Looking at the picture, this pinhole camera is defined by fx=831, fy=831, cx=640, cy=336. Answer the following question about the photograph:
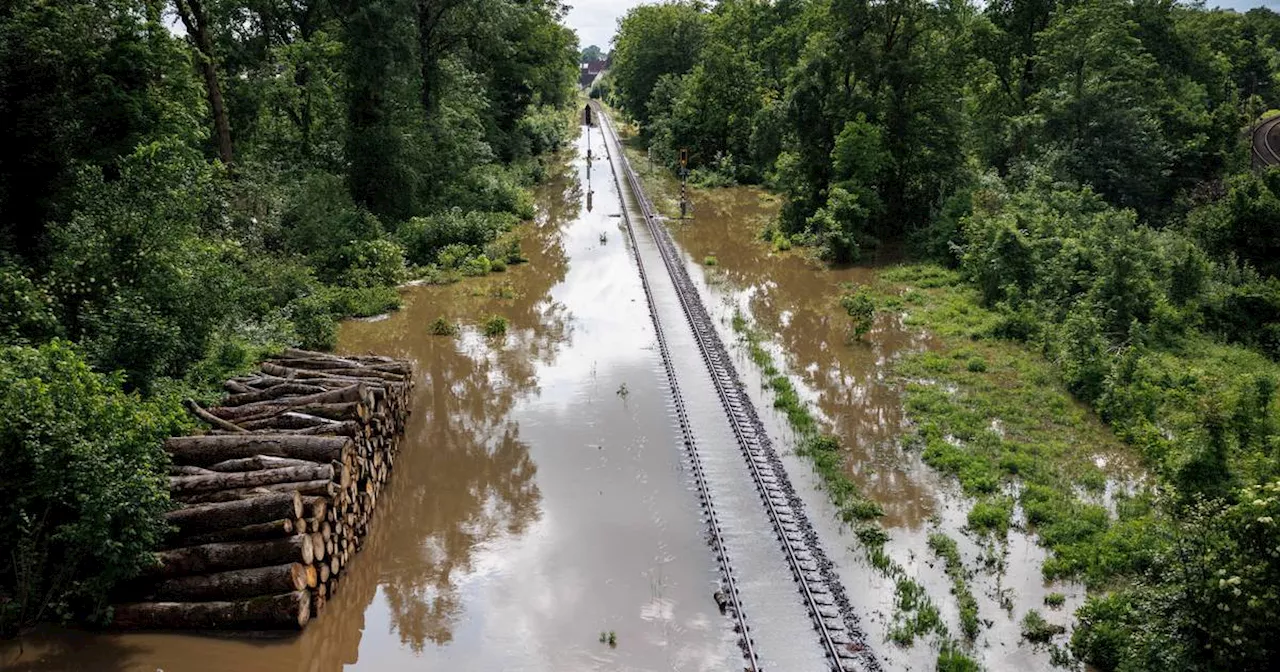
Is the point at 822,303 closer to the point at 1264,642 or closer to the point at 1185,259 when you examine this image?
the point at 1185,259

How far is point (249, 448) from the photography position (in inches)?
460

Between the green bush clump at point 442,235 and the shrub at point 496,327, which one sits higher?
the green bush clump at point 442,235

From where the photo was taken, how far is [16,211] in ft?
49.8

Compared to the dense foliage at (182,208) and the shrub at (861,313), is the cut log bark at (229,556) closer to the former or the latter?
the dense foliage at (182,208)

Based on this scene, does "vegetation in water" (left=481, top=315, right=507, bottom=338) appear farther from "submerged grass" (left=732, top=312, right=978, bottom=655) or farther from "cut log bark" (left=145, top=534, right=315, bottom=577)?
"cut log bark" (left=145, top=534, right=315, bottom=577)

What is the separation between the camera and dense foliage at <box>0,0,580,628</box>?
31.8 ft

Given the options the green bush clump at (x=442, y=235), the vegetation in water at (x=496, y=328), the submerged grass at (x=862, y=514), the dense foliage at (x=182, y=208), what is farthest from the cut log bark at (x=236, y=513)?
the green bush clump at (x=442, y=235)

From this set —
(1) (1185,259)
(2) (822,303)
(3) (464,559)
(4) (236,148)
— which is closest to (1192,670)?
(3) (464,559)

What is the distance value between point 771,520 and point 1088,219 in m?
16.5

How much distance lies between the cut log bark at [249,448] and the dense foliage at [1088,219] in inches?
378

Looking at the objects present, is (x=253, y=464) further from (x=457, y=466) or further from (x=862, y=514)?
(x=862, y=514)

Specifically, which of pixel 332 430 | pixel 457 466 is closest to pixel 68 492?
pixel 332 430

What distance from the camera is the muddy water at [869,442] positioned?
10.5 meters

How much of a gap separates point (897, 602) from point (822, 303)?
14.3 metres
